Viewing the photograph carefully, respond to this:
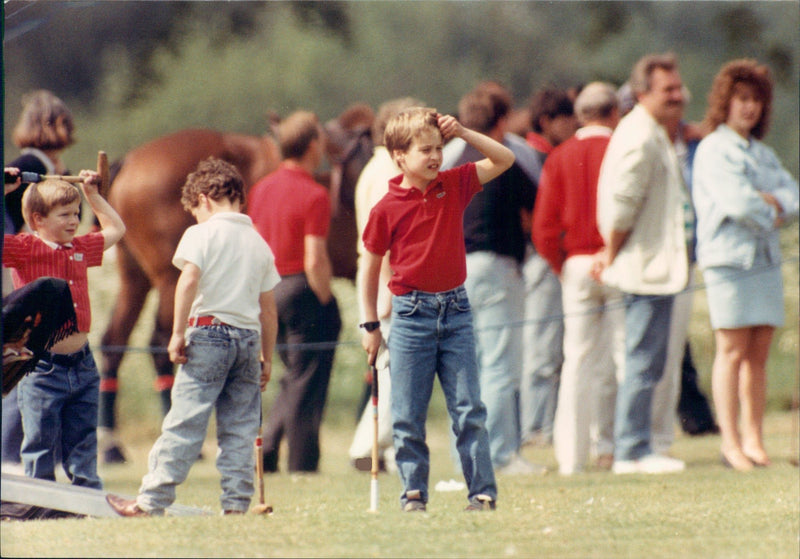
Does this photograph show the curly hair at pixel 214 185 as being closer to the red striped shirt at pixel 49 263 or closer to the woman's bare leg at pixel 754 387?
the red striped shirt at pixel 49 263

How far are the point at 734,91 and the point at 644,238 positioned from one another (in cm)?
83

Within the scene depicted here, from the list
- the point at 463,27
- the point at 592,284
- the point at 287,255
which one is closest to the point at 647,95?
the point at 592,284

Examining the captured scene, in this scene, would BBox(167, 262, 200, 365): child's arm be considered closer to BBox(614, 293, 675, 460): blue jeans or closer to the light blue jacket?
BBox(614, 293, 675, 460): blue jeans

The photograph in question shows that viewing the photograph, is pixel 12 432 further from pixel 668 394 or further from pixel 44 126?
pixel 668 394

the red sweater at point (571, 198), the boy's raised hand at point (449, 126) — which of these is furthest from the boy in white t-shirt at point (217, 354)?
the red sweater at point (571, 198)

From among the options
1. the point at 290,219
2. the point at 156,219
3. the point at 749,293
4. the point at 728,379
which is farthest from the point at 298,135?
the point at 728,379

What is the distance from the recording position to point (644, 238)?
6.33 meters

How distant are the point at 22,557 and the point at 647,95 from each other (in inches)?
146

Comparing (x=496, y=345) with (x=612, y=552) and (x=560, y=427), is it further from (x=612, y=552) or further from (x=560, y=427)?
(x=612, y=552)

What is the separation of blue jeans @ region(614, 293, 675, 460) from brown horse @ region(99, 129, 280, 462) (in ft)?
7.70

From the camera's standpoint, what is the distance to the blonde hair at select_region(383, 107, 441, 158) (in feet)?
15.0

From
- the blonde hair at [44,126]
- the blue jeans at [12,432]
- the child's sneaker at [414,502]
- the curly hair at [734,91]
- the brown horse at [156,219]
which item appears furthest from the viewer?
the brown horse at [156,219]

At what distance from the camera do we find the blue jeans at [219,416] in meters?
4.64

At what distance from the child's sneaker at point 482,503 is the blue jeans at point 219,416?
755 millimetres
